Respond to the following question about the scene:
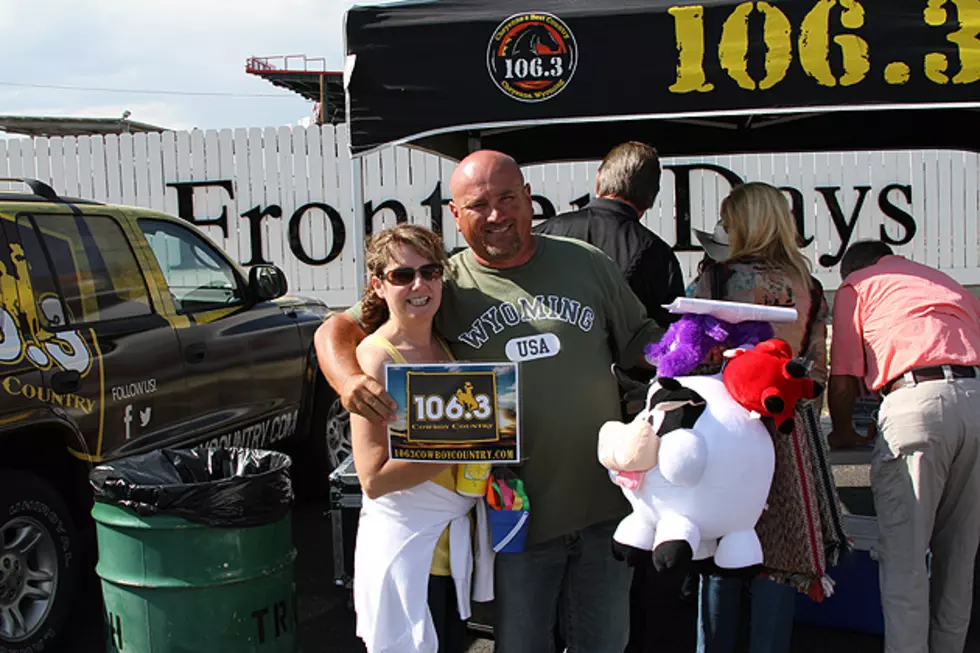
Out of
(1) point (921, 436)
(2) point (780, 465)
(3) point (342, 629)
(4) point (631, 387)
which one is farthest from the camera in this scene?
(3) point (342, 629)

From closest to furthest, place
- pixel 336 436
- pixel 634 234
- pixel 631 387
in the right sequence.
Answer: pixel 631 387 → pixel 634 234 → pixel 336 436

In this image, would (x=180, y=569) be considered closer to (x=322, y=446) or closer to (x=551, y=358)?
(x=551, y=358)

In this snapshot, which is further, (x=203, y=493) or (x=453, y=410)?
(x=203, y=493)

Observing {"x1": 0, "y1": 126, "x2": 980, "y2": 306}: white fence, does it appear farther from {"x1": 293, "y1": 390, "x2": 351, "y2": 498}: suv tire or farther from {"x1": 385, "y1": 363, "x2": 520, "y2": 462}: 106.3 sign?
{"x1": 385, "y1": 363, "x2": 520, "y2": 462}: 106.3 sign

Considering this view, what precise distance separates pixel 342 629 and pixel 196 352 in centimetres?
150

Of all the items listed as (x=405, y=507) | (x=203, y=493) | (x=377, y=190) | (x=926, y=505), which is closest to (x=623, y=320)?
(x=405, y=507)

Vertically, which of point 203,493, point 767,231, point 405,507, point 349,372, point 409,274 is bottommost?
point 203,493

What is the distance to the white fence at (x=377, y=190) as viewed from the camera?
1164cm

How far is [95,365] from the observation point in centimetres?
384

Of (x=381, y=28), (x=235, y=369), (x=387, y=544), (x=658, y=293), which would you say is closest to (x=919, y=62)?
(x=658, y=293)

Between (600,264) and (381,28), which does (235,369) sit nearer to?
(381,28)

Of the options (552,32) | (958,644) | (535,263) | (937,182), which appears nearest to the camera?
(535,263)

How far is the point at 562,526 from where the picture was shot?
2414mm

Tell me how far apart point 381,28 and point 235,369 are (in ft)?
6.60
